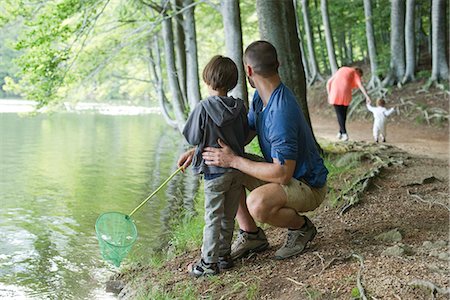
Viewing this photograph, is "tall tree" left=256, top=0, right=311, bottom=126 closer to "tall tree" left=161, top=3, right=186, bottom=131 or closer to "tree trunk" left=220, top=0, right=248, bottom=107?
"tree trunk" left=220, top=0, right=248, bottom=107

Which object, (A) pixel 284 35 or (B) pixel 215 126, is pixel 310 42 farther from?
(B) pixel 215 126

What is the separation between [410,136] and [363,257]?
348 inches

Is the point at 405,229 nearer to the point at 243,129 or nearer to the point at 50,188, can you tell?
the point at 243,129

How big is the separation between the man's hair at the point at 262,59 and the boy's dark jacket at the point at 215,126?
27 cm

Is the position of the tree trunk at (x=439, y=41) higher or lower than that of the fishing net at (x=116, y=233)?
higher

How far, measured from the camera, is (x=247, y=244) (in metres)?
4.10

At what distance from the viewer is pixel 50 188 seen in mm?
9555

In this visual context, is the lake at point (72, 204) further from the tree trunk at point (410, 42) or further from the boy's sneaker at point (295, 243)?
the tree trunk at point (410, 42)

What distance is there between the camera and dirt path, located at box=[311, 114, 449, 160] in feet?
30.7

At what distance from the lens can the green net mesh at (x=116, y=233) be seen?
420 centimetres

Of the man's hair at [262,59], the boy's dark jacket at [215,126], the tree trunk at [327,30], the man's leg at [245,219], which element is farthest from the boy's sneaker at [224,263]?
the tree trunk at [327,30]

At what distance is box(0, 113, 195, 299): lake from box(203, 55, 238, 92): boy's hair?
2.10 meters

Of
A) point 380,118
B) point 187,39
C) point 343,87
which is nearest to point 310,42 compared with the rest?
point 187,39

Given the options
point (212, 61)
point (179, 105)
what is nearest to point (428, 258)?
point (212, 61)
